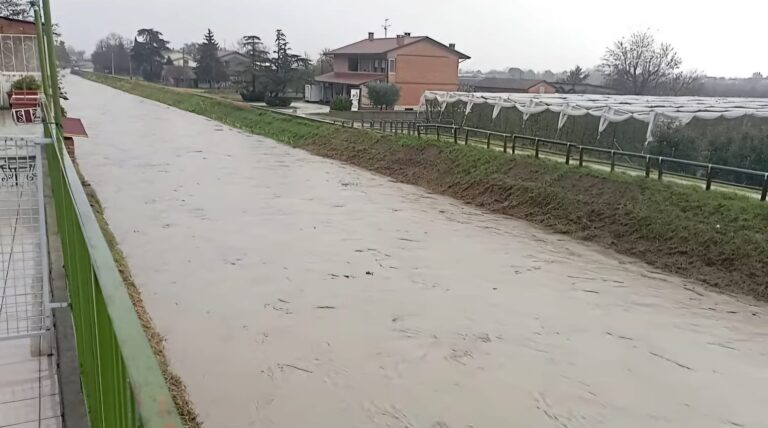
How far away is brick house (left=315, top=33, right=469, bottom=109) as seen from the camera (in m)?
43.0

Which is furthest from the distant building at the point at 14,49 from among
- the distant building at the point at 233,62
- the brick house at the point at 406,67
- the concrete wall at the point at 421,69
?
the distant building at the point at 233,62

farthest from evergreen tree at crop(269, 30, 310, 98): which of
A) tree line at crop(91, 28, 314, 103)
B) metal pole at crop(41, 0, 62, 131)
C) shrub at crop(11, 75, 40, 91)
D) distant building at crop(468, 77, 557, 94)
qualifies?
metal pole at crop(41, 0, 62, 131)

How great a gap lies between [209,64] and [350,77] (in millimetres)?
26533

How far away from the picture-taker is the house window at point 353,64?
47.0 meters

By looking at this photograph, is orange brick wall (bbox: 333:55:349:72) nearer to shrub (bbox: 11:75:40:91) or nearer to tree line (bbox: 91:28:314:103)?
tree line (bbox: 91:28:314:103)

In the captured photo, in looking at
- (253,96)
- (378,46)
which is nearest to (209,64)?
(253,96)

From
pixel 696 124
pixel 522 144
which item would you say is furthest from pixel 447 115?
pixel 696 124

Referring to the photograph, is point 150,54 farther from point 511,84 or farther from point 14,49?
point 14,49

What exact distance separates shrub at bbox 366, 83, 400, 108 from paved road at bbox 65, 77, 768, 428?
75.1ft

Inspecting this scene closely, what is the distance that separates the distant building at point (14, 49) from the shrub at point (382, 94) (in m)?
20.3

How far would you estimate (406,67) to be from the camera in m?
43.3

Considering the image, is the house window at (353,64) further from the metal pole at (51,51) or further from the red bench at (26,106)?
the metal pole at (51,51)

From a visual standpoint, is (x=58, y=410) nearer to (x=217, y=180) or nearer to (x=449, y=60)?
(x=217, y=180)

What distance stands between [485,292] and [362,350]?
314cm
